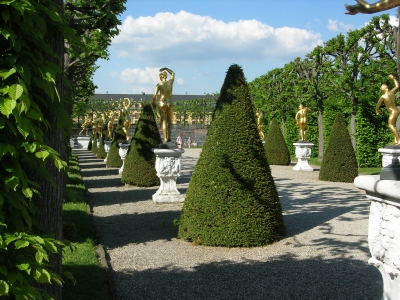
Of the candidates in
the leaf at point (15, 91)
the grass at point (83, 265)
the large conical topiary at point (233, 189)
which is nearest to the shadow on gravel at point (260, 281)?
the grass at point (83, 265)

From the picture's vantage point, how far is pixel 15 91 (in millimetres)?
2309

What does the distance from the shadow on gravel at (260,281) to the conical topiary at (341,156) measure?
921 cm

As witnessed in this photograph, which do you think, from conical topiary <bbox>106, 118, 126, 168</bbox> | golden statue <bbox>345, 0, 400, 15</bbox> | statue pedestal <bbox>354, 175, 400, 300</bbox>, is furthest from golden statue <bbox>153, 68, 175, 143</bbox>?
golden statue <bbox>345, 0, 400, 15</bbox>

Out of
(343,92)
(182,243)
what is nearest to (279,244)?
(182,243)

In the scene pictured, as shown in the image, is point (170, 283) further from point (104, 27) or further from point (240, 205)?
point (104, 27)

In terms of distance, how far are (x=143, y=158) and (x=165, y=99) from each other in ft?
9.89

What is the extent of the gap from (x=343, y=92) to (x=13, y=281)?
18.9 meters

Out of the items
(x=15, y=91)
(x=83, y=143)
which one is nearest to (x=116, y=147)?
(x=15, y=91)

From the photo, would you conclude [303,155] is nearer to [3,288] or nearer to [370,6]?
[370,6]

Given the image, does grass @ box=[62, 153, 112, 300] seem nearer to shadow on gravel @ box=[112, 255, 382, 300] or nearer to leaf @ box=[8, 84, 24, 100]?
shadow on gravel @ box=[112, 255, 382, 300]

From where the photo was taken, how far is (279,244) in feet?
21.3

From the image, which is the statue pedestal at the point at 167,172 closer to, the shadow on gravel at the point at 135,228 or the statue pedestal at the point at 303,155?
the shadow on gravel at the point at 135,228

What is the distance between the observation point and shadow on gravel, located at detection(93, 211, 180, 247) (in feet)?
23.1

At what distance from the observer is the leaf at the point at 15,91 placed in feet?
7.49
